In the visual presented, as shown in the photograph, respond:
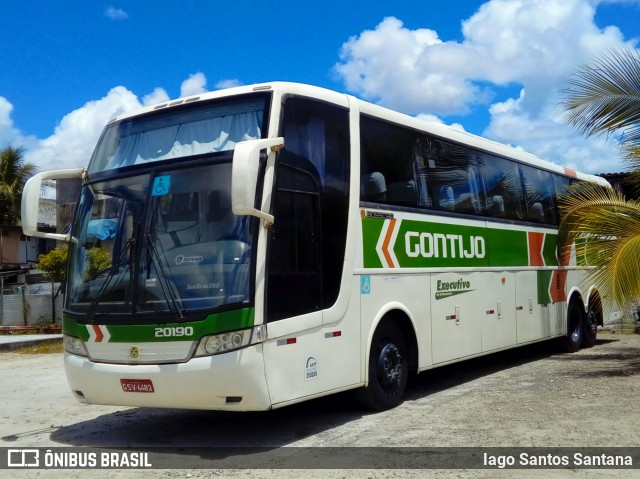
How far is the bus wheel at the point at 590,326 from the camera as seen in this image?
49.4 ft

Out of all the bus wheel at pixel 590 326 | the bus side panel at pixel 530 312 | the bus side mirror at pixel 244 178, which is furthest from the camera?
the bus wheel at pixel 590 326

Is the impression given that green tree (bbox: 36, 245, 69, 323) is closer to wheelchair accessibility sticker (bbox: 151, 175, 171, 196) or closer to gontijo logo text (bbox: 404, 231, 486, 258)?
gontijo logo text (bbox: 404, 231, 486, 258)

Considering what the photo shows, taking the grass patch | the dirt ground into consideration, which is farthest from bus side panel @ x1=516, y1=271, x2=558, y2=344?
the grass patch

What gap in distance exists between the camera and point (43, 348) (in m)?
19.0

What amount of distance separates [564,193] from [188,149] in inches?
376

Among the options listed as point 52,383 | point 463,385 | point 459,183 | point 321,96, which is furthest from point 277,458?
point 52,383

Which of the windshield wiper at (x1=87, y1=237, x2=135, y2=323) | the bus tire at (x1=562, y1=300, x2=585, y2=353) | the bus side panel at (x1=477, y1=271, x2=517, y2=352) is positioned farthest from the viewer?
the bus tire at (x1=562, y1=300, x2=585, y2=353)

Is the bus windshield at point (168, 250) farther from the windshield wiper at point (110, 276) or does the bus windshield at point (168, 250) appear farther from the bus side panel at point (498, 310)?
the bus side panel at point (498, 310)

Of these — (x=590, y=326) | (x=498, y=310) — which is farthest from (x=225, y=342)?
(x=590, y=326)

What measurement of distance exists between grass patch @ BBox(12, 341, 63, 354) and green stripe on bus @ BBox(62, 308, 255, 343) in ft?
40.7

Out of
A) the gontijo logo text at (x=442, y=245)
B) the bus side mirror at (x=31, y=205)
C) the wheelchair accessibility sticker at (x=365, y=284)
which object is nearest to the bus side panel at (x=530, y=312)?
the gontijo logo text at (x=442, y=245)

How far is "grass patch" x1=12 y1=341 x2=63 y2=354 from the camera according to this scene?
18.6 m

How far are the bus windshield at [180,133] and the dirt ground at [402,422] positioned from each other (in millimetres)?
3040

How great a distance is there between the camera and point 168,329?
686 centimetres
